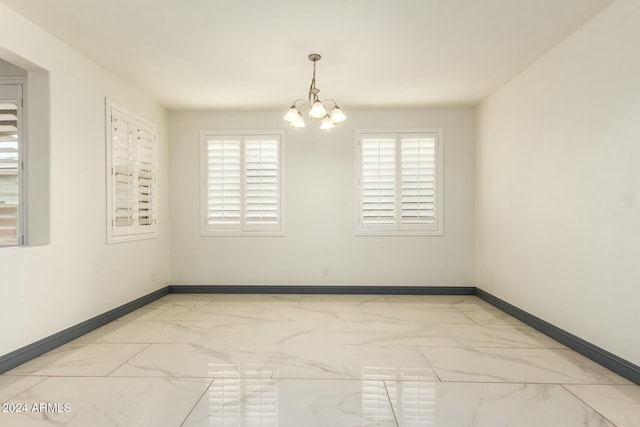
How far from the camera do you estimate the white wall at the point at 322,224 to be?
17.4 feet

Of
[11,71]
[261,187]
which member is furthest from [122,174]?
[261,187]

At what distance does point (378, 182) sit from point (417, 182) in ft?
1.93

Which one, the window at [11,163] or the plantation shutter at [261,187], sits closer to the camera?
the window at [11,163]

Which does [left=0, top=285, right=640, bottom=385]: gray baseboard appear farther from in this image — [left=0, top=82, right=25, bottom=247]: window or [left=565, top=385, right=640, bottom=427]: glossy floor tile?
[left=0, top=82, right=25, bottom=247]: window

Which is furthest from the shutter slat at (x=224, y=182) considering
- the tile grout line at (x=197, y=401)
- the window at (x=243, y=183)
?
the tile grout line at (x=197, y=401)

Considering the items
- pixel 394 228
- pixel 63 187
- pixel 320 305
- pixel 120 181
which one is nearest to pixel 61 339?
pixel 63 187

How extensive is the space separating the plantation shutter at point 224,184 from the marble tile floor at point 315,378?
5.83ft

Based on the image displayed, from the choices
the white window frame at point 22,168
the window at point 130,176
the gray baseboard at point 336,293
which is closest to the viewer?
the gray baseboard at point 336,293

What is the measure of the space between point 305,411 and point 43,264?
8.49 ft

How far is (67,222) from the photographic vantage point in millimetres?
3326

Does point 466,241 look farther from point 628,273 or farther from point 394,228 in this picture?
point 628,273

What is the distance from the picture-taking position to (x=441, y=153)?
17.3ft

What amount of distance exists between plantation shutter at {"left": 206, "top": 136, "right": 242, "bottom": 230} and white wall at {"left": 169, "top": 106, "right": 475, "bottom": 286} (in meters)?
0.21

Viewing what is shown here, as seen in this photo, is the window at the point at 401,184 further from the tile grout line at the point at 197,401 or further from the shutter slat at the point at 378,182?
the tile grout line at the point at 197,401
